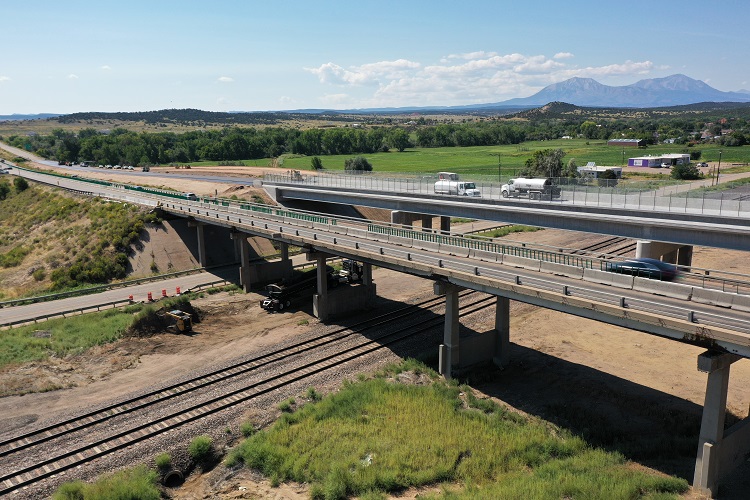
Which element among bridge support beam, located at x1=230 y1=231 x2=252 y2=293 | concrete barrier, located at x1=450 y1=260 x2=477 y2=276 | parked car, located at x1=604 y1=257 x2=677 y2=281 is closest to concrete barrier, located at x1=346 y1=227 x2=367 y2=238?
concrete barrier, located at x1=450 y1=260 x2=477 y2=276

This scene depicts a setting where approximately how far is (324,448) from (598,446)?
1239 centimetres

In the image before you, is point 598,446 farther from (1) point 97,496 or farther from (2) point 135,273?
(2) point 135,273

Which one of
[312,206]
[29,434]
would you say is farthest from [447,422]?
[312,206]

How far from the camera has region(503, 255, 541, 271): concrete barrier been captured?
30.3 metres

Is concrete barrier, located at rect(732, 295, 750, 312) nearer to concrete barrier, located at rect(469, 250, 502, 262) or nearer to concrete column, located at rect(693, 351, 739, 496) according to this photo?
concrete column, located at rect(693, 351, 739, 496)

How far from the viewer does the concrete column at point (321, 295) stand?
42906mm

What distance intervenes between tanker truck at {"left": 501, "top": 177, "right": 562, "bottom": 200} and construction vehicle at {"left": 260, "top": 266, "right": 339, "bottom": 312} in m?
16.9

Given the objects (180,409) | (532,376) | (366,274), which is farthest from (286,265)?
(532,376)

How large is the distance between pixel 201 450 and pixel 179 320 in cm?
1846

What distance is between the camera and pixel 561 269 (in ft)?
95.1

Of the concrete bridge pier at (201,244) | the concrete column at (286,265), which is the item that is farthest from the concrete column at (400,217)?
the concrete bridge pier at (201,244)

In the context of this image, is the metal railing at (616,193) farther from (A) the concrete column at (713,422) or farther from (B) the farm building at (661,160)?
(B) the farm building at (661,160)

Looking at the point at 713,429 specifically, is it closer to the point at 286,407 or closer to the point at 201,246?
the point at 286,407

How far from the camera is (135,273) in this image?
192ft
